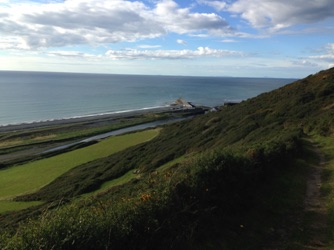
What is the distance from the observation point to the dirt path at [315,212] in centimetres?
923

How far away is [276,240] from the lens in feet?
30.9

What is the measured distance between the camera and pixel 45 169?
1719 inches

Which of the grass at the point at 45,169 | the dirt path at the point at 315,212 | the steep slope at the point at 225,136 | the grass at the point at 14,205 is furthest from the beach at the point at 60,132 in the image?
the dirt path at the point at 315,212

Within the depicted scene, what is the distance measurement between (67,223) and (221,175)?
17.9 ft

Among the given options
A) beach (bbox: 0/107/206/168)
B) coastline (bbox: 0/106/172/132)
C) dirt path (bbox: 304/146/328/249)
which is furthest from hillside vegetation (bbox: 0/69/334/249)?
coastline (bbox: 0/106/172/132)

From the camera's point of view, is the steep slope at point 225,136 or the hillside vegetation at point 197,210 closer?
the hillside vegetation at point 197,210

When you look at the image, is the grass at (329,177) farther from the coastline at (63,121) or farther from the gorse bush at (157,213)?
the coastline at (63,121)

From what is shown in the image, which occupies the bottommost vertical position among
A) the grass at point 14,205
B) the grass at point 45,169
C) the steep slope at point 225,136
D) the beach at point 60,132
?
the beach at point 60,132

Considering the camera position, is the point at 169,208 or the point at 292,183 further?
the point at 292,183

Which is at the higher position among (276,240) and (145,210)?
(145,210)

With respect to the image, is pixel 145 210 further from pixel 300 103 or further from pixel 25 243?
pixel 300 103

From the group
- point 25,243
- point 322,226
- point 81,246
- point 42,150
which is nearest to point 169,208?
point 81,246

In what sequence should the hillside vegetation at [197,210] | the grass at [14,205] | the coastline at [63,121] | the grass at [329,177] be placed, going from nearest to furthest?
1. the hillside vegetation at [197,210]
2. the grass at [329,177]
3. the grass at [14,205]
4. the coastline at [63,121]

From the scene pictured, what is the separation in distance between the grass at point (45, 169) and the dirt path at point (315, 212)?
29453mm
